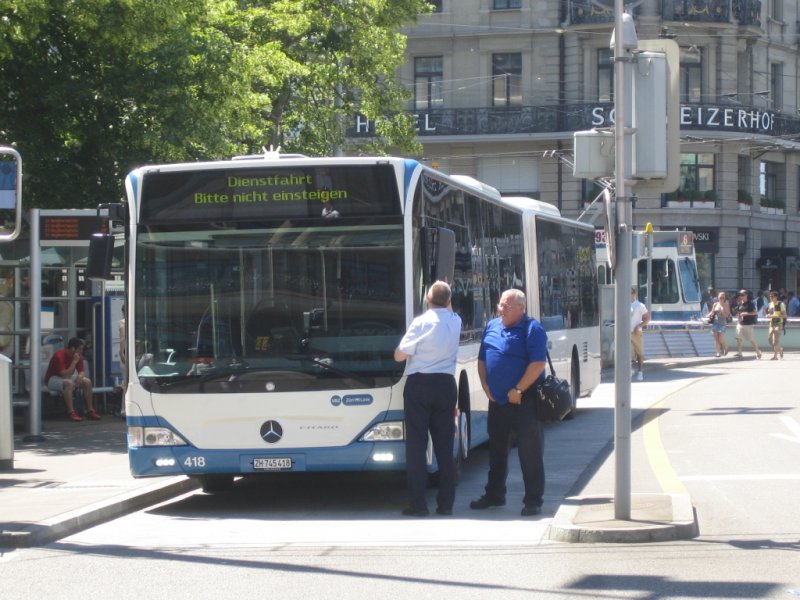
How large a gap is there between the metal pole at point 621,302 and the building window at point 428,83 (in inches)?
1632

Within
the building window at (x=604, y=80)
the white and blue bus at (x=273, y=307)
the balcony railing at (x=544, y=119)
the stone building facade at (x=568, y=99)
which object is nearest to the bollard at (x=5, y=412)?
the white and blue bus at (x=273, y=307)

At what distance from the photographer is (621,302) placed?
9.48 meters

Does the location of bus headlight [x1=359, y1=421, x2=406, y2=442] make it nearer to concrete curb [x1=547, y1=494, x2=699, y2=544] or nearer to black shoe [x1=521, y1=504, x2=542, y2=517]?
black shoe [x1=521, y1=504, x2=542, y2=517]

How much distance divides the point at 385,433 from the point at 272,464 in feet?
3.12

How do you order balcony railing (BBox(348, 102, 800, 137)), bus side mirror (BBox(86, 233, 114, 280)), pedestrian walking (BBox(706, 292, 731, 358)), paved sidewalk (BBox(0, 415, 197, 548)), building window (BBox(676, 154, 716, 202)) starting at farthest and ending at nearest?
building window (BBox(676, 154, 716, 202))
balcony railing (BBox(348, 102, 800, 137))
pedestrian walking (BBox(706, 292, 731, 358))
bus side mirror (BBox(86, 233, 114, 280))
paved sidewalk (BBox(0, 415, 197, 548))

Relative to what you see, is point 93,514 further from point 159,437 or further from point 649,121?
point 649,121

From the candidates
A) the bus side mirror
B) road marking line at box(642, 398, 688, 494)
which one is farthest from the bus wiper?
road marking line at box(642, 398, 688, 494)

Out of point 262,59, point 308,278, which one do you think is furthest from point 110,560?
point 262,59

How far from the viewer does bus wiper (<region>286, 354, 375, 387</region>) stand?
36.1 ft

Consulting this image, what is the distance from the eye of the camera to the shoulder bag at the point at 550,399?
10602 mm

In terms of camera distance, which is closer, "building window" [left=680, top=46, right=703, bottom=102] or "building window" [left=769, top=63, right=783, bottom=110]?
"building window" [left=680, top=46, right=703, bottom=102]

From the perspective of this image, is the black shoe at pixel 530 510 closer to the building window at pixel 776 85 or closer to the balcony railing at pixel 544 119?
the balcony railing at pixel 544 119

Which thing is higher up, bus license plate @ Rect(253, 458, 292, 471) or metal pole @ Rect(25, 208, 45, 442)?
metal pole @ Rect(25, 208, 45, 442)

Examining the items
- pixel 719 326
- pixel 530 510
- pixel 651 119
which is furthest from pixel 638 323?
pixel 651 119
